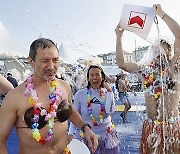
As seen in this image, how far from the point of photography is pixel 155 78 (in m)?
3.11

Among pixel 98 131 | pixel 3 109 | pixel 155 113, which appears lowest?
pixel 98 131

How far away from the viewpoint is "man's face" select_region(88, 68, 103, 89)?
3543 mm

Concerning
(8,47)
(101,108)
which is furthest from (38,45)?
(8,47)

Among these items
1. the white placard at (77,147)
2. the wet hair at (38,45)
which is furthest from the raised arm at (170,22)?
the white placard at (77,147)

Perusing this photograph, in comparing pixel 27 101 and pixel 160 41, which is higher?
pixel 160 41

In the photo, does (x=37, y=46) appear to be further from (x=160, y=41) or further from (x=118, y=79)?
(x=118, y=79)

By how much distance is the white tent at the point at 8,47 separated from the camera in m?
12.4

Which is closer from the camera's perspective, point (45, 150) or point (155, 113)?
point (45, 150)

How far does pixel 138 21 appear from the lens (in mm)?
2645

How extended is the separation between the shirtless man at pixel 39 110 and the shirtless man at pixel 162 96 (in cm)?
103

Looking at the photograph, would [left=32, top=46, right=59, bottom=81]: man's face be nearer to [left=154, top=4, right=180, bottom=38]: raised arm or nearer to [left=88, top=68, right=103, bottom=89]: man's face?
[left=154, top=4, right=180, bottom=38]: raised arm

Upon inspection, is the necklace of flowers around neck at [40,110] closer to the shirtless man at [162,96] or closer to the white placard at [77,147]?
the white placard at [77,147]

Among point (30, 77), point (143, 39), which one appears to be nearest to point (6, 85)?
point (30, 77)

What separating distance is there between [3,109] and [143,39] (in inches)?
51.5
